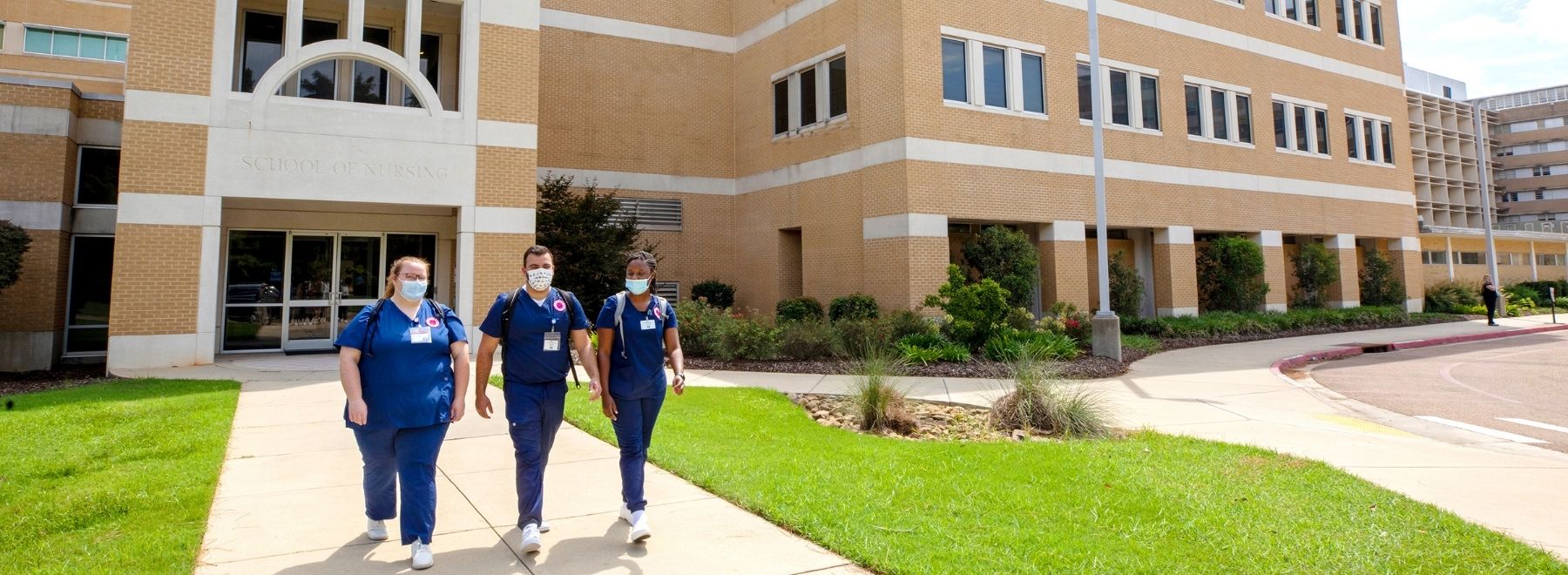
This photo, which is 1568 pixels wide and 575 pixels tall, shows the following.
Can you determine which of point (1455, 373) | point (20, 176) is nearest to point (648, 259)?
point (1455, 373)

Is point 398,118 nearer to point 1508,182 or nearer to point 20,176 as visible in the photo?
point 20,176

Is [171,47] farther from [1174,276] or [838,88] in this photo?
[1174,276]

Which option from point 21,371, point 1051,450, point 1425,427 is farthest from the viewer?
point 21,371

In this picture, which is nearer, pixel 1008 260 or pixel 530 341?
pixel 530 341

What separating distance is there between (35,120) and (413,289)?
16655mm

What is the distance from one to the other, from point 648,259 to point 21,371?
16.5 meters

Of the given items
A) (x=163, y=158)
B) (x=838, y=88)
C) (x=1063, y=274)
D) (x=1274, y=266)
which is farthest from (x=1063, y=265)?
(x=163, y=158)

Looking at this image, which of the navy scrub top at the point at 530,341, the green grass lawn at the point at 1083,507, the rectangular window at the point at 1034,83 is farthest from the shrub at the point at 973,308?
the navy scrub top at the point at 530,341

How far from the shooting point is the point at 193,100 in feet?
43.5

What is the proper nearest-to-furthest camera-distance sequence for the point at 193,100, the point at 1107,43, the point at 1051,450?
the point at 1051,450
the point at 193,100
the point at 1107,43

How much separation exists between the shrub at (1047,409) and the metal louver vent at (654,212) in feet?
47.8

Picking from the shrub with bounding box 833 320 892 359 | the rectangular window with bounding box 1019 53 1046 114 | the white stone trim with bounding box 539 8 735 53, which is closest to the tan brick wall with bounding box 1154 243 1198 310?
the rectangular window with bounding box 1019 53 1046 114

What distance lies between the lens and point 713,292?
70.9ft

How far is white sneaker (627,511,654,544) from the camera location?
4.47 metres
